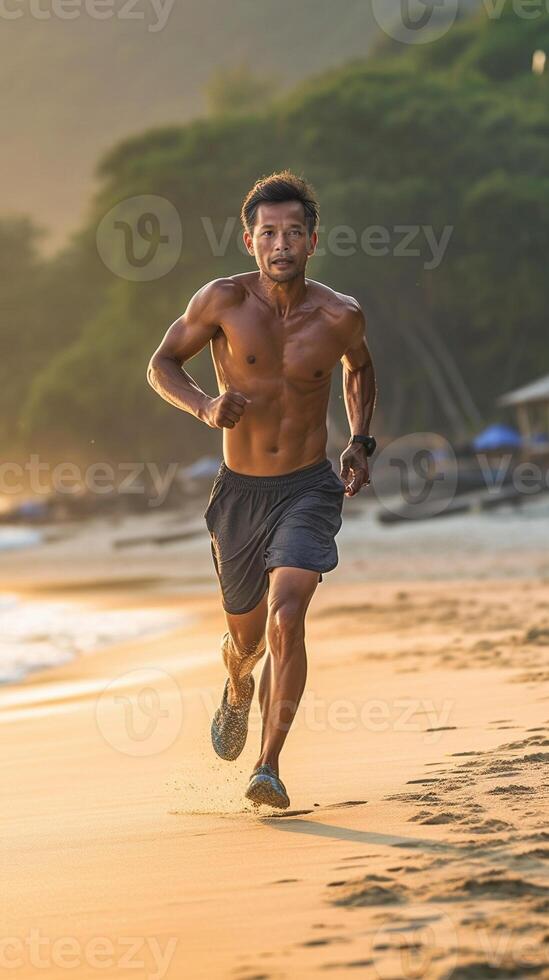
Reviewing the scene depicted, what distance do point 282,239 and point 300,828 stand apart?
194 cm

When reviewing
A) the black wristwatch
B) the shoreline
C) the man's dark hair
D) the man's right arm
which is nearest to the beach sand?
the shoreline

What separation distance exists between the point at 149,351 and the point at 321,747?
44854 mm

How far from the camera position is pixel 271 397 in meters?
5.69

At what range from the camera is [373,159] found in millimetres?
47375

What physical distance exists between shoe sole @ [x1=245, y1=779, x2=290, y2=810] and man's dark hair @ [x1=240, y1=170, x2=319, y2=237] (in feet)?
6.07

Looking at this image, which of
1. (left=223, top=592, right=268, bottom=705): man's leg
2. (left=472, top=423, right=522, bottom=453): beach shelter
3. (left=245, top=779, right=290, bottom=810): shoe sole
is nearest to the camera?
(left=245, top=779, right=290, bottom=810): shoe sole

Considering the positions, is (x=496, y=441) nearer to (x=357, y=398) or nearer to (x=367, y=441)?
(x=357, y=398)

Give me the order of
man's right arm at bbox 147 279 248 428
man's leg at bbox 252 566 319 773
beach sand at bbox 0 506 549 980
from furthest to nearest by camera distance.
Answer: man's right arm at bbox 147 279 248 428, man's leg at bbox 252 566 319 773, beach sand at bbox 0 506 549 980

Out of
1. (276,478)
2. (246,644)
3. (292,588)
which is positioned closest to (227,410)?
(276,478)

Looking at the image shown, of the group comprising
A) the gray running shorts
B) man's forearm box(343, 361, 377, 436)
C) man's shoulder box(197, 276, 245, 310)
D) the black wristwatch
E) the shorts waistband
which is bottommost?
the gray running shorts

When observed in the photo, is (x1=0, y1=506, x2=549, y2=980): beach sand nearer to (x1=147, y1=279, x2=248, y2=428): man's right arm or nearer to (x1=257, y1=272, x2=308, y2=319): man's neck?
(x1=147, y1=279, x2=248, y2=428): man's right arm

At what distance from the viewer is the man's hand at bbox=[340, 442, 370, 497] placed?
18.8 feet

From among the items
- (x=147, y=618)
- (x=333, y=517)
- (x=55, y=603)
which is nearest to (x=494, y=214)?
(x=55, y=603)

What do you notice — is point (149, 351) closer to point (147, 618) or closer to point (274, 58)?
point (147, 618)
